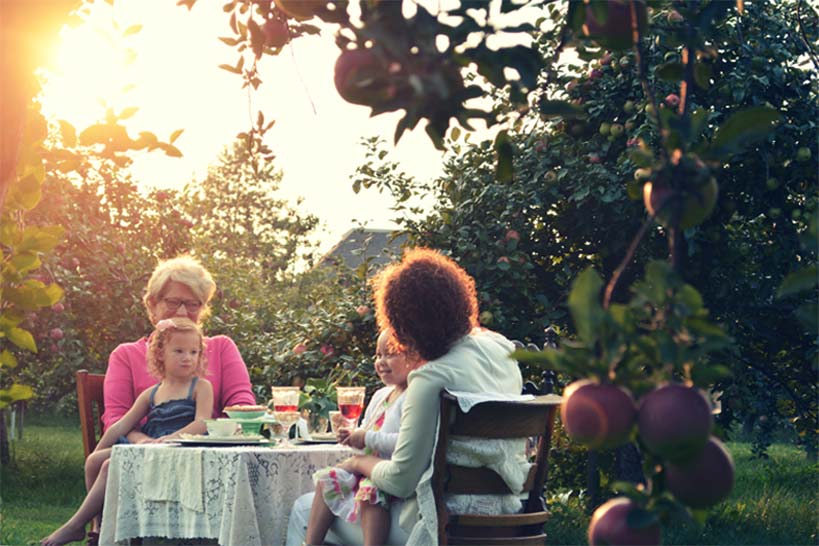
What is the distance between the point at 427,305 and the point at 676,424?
2.39 meters

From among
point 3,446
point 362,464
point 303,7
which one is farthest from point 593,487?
point 3,446

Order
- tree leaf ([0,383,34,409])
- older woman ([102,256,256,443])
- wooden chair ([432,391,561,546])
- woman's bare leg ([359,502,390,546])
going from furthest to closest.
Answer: older woman ([102,256,256,443]), woman's bare leg ([359,502,390,546]), wooden chair ([432,391,561,546]), tree leaf ([0,383,34,409])

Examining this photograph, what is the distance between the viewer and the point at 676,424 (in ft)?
3.32

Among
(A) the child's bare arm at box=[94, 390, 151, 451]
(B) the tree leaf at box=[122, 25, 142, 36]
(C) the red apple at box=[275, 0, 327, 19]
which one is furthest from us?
(A) the child's bare arm at box=[94, 390, 151, 451]

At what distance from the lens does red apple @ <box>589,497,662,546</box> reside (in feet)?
3.51

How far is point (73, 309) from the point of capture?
977 cm

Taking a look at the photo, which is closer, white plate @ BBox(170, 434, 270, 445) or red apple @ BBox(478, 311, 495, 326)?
white plate @ BBox(170, 434, 270, 445)

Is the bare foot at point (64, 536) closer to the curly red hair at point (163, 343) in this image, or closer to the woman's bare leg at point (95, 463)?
the woman's bare leg at point (95, 463)

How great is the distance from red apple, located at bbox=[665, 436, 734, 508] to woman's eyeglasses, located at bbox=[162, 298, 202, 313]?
13.6 feet

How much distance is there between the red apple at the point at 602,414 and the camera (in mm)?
1051

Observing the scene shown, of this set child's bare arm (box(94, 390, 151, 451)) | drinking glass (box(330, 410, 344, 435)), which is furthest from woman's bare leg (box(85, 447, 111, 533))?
drinking glass (box(330, 410, 344, 435))

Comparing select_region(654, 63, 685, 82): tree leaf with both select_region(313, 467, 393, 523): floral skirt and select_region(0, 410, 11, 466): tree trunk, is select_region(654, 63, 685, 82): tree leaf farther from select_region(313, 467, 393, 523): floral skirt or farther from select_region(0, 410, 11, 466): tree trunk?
select_region(0, 410, 11, 466): tree trunk

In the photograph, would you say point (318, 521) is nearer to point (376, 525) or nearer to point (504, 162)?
point (376, 525)

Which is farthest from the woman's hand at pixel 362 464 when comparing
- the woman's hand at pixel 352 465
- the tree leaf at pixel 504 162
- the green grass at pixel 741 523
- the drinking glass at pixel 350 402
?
the green grass at pixel 741 523
